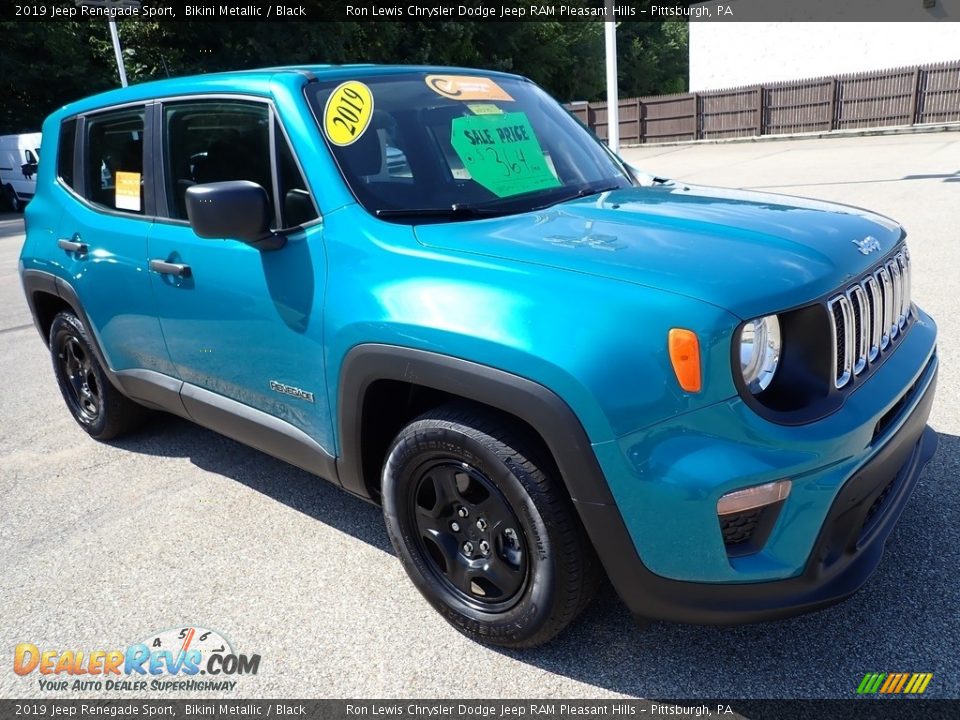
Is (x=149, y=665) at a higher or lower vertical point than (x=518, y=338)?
lower

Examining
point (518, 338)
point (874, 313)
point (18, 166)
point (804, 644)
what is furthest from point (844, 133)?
point (518, 338)

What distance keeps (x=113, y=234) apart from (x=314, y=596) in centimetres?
191

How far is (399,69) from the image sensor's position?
317 cm

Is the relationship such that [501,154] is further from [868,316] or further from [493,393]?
[868,316]

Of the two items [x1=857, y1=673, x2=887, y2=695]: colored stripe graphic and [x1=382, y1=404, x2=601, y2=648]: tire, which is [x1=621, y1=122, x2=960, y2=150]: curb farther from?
[x1=382, y1=404, x2=601, y2=648]: tire

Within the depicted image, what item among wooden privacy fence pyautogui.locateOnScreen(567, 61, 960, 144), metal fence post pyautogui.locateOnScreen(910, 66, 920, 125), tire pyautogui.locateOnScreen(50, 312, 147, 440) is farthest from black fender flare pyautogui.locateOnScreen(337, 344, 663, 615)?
metal fence post pyautogui.locateOnScreen(910, 66, 920, 125)

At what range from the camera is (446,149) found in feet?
9.39

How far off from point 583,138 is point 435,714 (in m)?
2.46

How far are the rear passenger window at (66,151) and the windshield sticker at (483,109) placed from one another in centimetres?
218

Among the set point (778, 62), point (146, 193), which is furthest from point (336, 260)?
point (778, 62)

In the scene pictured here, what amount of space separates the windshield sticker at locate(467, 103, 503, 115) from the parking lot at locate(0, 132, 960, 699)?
175 cm

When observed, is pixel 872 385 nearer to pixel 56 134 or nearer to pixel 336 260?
pixel 336 260

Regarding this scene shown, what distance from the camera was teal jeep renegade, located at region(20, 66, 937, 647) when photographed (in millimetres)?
1941

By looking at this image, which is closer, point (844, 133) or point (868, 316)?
point (868, 316)
